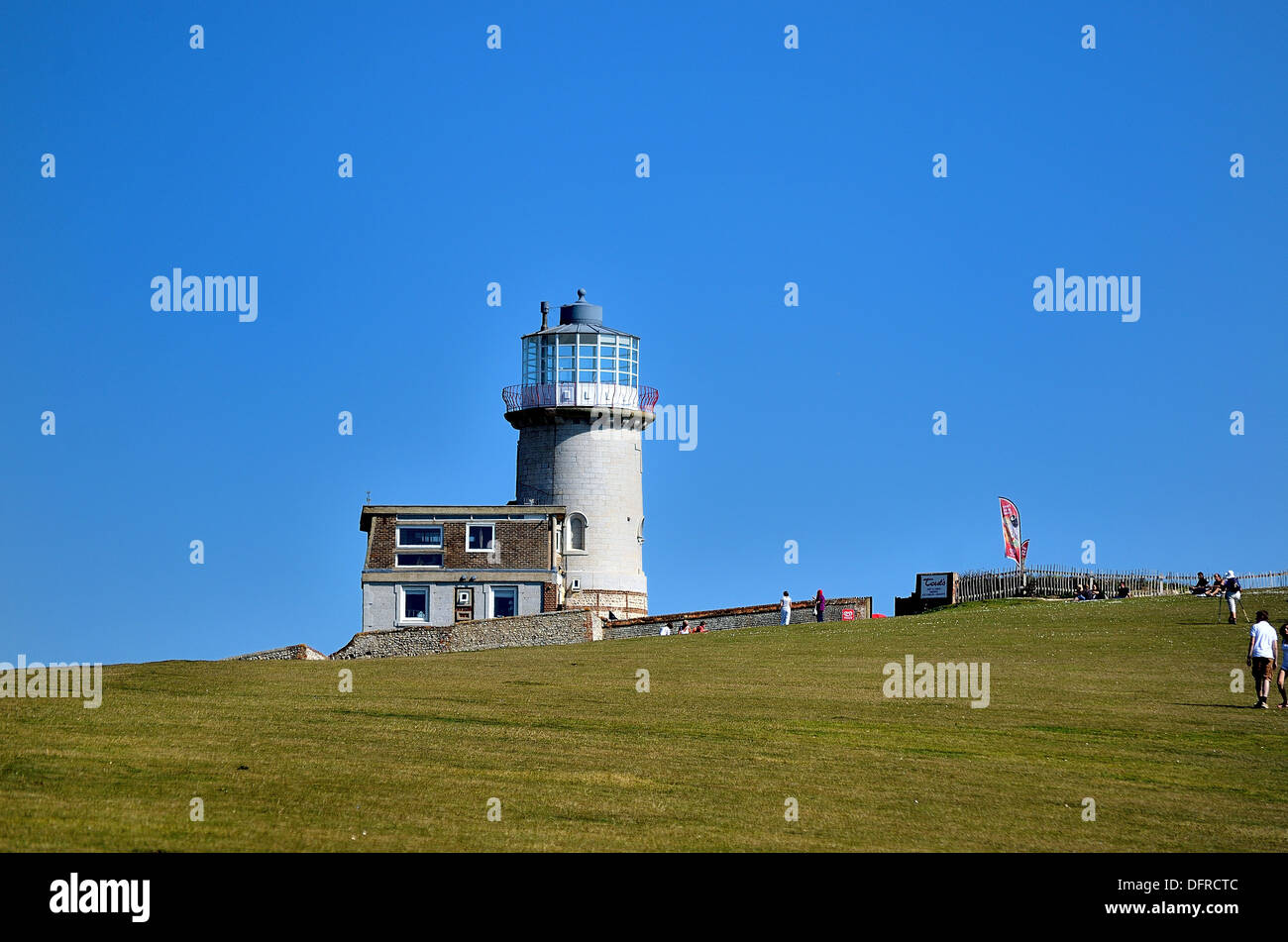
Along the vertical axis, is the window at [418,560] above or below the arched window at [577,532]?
below

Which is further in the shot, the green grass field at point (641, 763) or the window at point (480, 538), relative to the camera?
the window at point (480, 538)

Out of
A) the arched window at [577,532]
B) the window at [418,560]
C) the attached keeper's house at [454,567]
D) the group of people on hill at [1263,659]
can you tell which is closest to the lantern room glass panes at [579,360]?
the arched window at [577,532]

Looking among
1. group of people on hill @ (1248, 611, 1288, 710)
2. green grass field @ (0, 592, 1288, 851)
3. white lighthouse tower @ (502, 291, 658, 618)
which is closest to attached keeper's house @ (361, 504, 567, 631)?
white lighthouse tower @ (502, 291, 658, 618)

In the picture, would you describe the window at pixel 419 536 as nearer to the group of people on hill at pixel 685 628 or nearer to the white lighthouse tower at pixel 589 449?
the white lighthouse tower at pixel 589 449

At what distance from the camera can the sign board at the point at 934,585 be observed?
6638 centimetres

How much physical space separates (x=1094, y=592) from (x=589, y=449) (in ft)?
86.2

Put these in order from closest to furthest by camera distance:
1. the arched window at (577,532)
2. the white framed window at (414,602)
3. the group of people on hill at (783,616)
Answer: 1. the group of people on hill at (783,616)
2. the white framed window at (414,602)
3. the arched window at (577,532)

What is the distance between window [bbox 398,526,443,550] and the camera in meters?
70.4

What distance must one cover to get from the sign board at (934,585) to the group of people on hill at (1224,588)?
10.5m

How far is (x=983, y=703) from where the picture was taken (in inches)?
1192

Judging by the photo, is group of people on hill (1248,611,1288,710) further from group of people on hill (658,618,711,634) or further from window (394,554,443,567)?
window (394,554,443,567)

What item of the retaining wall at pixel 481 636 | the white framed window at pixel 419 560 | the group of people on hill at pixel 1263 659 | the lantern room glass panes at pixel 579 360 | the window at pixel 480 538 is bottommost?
the group of people on hill at pixel 1263 659

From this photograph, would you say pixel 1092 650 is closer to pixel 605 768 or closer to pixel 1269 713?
pixel 1269 713
